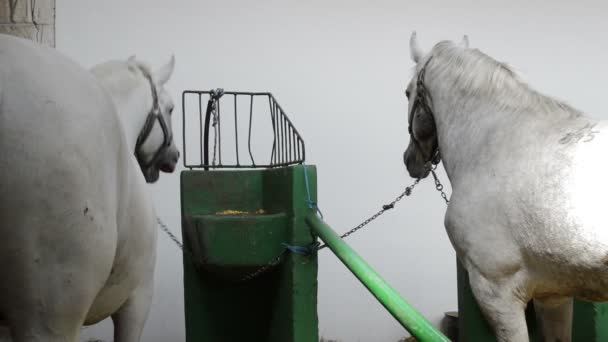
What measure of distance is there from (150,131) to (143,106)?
149mm

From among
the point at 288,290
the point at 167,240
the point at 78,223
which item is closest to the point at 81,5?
the point at 167,240

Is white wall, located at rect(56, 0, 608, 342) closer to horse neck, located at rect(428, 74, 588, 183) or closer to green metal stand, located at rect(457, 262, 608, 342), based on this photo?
green metal stand, located at rect(457, 262, 608, 342)

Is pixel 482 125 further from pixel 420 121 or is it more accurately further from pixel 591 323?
pixel 591 323

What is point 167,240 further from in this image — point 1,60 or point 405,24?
point 1,60

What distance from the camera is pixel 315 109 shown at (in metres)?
4.46

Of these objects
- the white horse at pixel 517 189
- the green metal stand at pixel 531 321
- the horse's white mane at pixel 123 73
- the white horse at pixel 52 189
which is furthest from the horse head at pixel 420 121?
the white horse at pixel 52 189

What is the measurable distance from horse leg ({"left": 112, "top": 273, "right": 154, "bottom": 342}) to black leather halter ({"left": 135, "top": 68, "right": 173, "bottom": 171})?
24.5 inches

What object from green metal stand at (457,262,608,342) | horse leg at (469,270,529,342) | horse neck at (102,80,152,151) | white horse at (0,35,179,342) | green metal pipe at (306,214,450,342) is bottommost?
green metal stand at (457,262,608,342)

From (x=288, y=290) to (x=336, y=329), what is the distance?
1.69 m

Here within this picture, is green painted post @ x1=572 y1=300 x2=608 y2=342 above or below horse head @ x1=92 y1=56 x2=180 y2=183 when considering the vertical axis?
below

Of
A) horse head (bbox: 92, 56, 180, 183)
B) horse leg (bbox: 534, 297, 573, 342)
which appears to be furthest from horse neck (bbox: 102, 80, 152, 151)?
horse leg (bbox: 534, 297, 573, 342)

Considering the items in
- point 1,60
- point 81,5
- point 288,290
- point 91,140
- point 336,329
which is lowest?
point 336,329

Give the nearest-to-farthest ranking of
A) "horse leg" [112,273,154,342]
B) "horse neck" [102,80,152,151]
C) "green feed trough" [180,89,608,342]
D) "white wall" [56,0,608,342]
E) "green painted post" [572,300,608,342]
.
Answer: "horse leg" [112,273,154,342]
"horse neck" [102,80,152,151]
"green feed trough" [180,89,608,342]
"green painted post" [572,300,608,342]
"white wall" [56,0,608,342]

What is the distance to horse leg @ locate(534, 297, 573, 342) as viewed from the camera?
270 centimetres
